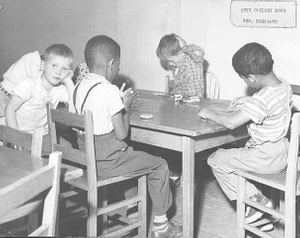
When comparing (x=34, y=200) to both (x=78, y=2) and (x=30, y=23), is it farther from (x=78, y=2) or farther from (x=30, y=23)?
(x=30, y=23)

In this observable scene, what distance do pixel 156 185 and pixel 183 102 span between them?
2.56 feet

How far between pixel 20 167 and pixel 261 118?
1.38m

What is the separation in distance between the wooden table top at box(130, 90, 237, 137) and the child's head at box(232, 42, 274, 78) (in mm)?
386

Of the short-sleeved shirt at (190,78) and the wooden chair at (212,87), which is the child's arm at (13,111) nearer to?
the short-sleeved shirt at (190,78)

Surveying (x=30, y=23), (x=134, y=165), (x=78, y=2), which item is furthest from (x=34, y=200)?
(x=30, y=23)

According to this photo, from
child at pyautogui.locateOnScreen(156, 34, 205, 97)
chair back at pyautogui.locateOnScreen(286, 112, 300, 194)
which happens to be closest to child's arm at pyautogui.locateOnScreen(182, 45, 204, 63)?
child at pyautogui.locateOnScreen(156, 34, 205, 97)

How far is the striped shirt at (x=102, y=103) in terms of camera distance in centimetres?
281

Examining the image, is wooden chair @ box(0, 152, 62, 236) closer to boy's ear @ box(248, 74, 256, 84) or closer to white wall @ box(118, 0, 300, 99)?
boy's ear @ box(248, 74, 256, 84)

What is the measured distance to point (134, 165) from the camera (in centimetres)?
296

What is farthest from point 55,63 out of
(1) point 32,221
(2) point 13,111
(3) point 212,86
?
(3) point 212,86

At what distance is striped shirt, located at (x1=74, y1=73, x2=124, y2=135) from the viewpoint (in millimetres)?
2811

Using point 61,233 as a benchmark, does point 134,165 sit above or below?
above

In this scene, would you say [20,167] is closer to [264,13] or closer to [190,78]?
[190,78]

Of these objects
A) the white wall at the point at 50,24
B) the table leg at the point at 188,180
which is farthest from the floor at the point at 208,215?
the white wall at the point at 50,24
